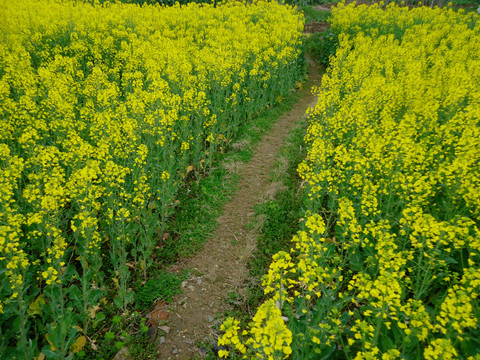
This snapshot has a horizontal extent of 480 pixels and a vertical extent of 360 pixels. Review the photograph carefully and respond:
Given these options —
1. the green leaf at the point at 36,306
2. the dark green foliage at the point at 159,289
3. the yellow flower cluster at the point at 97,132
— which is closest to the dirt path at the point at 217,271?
the dark green foliage at the point at 159,289

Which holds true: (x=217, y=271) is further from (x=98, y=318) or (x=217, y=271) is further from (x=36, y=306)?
(x=36, y=306)

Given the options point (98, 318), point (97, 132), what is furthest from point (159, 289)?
point (97, 132)

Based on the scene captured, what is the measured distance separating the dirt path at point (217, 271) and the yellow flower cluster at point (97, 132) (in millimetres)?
845

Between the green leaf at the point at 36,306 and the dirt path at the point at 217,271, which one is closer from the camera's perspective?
the green leaf at the point at 36,306

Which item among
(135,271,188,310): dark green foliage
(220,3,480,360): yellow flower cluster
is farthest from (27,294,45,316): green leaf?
(220,3,480,360): yellow flower cluster

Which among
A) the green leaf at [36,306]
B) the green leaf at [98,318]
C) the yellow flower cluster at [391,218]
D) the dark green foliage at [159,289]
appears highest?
the yellow flower cluster at [391,218]

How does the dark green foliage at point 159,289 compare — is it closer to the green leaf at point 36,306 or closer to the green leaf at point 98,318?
the green leaf at point 98,318

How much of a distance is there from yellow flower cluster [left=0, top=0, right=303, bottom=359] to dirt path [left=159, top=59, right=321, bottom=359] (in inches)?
33.3

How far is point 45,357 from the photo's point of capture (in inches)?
146

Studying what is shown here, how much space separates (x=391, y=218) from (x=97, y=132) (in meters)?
5.60

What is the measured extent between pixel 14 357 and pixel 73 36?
11113 mm

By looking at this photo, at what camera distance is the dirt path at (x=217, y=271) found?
13.8 feet

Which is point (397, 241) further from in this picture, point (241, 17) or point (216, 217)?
point (241, 17)

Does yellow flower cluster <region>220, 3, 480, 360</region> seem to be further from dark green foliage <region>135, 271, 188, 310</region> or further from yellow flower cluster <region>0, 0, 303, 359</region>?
yellow flower cluster <region>0, 0, 303, 359</region>
